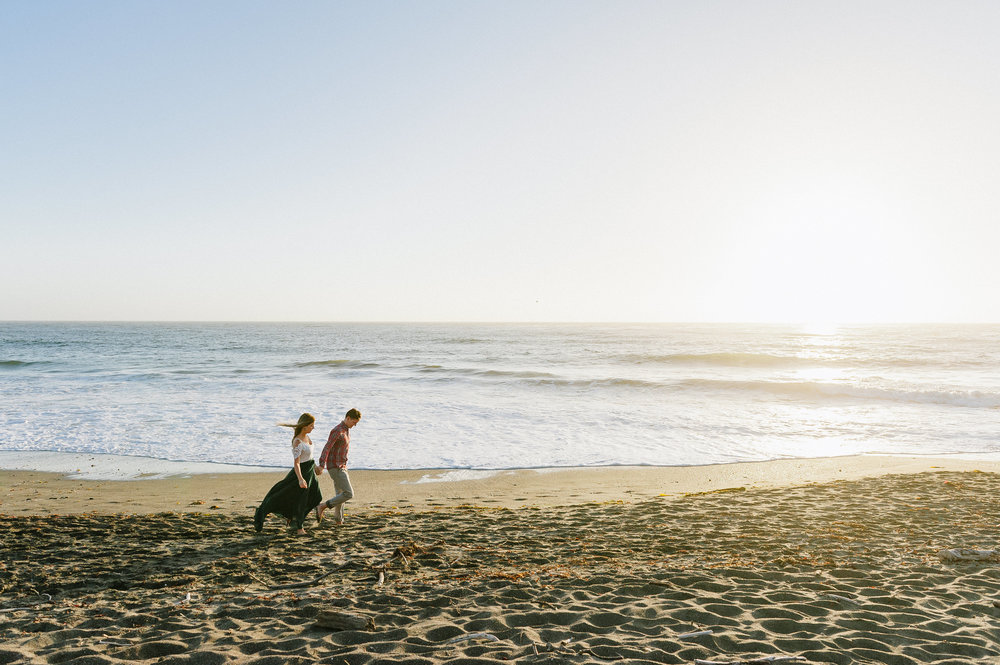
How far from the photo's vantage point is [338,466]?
775 cm

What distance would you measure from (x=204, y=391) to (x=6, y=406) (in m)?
5.88

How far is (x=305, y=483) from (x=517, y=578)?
10.2 ft

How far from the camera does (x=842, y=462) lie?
12.5 meters

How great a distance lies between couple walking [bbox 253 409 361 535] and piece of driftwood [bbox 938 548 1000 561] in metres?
6.41

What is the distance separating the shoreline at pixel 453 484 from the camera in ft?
30.0

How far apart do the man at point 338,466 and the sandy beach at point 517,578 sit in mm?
290

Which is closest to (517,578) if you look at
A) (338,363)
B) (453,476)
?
(453,476)

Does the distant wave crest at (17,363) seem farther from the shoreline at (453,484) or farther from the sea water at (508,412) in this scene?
the shoreline at (453,484)

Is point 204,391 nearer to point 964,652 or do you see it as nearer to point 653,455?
point 653,455

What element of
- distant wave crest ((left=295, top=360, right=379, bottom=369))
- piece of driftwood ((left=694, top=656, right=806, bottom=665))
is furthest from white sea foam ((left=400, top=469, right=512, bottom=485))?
distant wave crest ((left=295, top=360, right=379, bottom=369))

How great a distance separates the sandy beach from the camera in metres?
4.17

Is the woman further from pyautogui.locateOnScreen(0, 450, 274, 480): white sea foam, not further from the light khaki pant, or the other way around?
pyautogui.locateOnScreen(0, 450, 274, 480): white sea foam

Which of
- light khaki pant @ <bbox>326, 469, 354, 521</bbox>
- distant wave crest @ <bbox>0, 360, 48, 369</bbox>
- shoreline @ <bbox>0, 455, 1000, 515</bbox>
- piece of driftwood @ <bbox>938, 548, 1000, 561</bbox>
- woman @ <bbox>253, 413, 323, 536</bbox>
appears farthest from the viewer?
distant wave crest @ <bbox>0, 360, 48, 369</bbox>

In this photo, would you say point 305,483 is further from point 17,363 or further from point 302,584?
point 17,363
